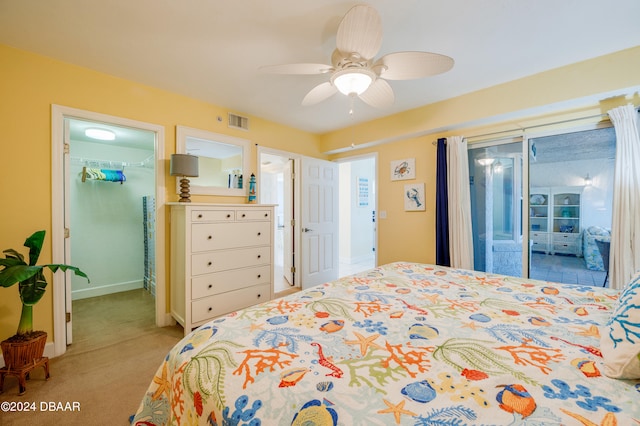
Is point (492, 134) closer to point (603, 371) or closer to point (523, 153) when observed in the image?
point (523, 153)

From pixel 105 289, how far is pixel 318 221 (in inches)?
134

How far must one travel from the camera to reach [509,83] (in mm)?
2578

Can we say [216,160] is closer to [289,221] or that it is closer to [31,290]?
[289,221]

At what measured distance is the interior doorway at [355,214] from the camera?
6.24m

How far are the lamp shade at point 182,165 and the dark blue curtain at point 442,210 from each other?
2860 millimetres

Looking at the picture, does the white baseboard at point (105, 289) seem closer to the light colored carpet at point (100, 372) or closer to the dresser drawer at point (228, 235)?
the light colored carpet at point (100, 372)

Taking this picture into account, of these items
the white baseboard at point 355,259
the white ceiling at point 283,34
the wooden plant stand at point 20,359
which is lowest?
the white baseboard at point 355,259

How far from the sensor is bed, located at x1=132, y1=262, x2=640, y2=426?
66cm

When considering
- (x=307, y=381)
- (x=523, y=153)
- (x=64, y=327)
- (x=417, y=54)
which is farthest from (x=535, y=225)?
(x=64, y=327)

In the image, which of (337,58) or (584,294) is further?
(337,58)

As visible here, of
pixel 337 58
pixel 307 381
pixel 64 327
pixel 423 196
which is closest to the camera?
pixel 307 381

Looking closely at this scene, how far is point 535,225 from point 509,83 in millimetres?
1529

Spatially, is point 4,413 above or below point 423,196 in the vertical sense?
below

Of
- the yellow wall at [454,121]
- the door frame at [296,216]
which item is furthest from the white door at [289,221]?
the yellow wall at [454,121]
